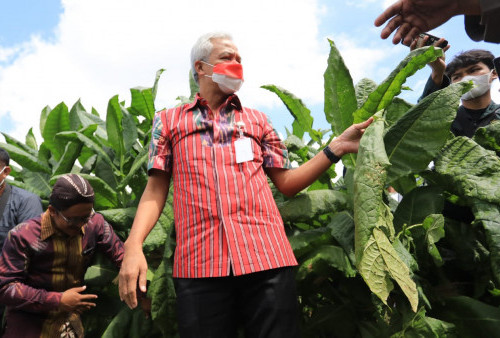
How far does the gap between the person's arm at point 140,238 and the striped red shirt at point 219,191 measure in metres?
0.06

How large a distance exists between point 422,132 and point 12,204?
198cm

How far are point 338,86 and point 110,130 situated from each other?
1062mm

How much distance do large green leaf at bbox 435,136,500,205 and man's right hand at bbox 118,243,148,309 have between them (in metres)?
0.95

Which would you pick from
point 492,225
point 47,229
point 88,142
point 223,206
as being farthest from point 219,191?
point 88,142

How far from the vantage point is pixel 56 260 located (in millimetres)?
2041

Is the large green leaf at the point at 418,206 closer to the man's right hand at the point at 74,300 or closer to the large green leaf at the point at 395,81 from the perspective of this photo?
the large green leaf at the point at 395,81

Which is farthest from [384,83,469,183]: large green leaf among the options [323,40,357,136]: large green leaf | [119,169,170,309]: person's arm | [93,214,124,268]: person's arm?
[93,214,124,268]: person's arm

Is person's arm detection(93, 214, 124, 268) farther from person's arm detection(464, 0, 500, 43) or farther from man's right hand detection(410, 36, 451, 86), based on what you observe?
person's arm detection(464, 0, 500, 43)

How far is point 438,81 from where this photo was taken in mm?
1896

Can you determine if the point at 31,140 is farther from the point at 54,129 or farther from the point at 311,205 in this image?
the point at 311,205

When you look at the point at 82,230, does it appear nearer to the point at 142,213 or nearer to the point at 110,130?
the point at 110,130

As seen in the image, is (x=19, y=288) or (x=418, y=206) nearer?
(x=418, y=206)

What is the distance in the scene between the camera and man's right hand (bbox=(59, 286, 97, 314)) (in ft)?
6.37

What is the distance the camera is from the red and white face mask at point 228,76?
156 centimetres
